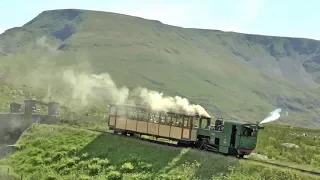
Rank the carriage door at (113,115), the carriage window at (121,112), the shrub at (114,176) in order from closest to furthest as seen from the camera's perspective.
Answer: the shrub at (114,176)
the carriage window at (121,112)
the carriage door at (113,115)

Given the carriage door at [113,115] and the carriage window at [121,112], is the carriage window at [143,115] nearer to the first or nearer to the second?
the carriage window at [121,112]

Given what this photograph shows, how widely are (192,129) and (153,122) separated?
17.2ft

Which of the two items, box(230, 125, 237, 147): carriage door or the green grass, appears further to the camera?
the green grass

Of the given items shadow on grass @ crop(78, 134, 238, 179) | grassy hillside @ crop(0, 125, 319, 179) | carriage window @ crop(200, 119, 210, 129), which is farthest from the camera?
carriage window @ crop(200, 119, 210, 129)

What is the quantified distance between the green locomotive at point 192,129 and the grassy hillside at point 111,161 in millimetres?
2117

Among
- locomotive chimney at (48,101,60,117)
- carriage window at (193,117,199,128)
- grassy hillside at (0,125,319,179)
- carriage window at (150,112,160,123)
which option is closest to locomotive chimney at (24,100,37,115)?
locomotive chimney at (48,101,60,117)

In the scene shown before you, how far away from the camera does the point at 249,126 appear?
33.1 m

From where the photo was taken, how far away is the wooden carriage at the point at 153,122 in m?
35.6

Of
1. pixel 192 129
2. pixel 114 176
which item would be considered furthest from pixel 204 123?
pixel 114 176

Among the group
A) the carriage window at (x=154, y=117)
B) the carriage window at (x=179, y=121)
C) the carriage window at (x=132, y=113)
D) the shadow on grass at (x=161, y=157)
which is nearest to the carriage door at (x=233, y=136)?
the shadow on grass at (x=161, y=157)

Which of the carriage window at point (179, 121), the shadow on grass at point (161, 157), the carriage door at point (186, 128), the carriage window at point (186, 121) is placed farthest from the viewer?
the carriage window at point (179, 121)

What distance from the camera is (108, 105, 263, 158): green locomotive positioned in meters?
32.7

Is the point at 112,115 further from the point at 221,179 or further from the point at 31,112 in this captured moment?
the point at 221,179

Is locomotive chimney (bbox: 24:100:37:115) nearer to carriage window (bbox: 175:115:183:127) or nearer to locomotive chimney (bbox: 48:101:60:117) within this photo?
locomotive chimney (bbox: 48:101:60:117)
